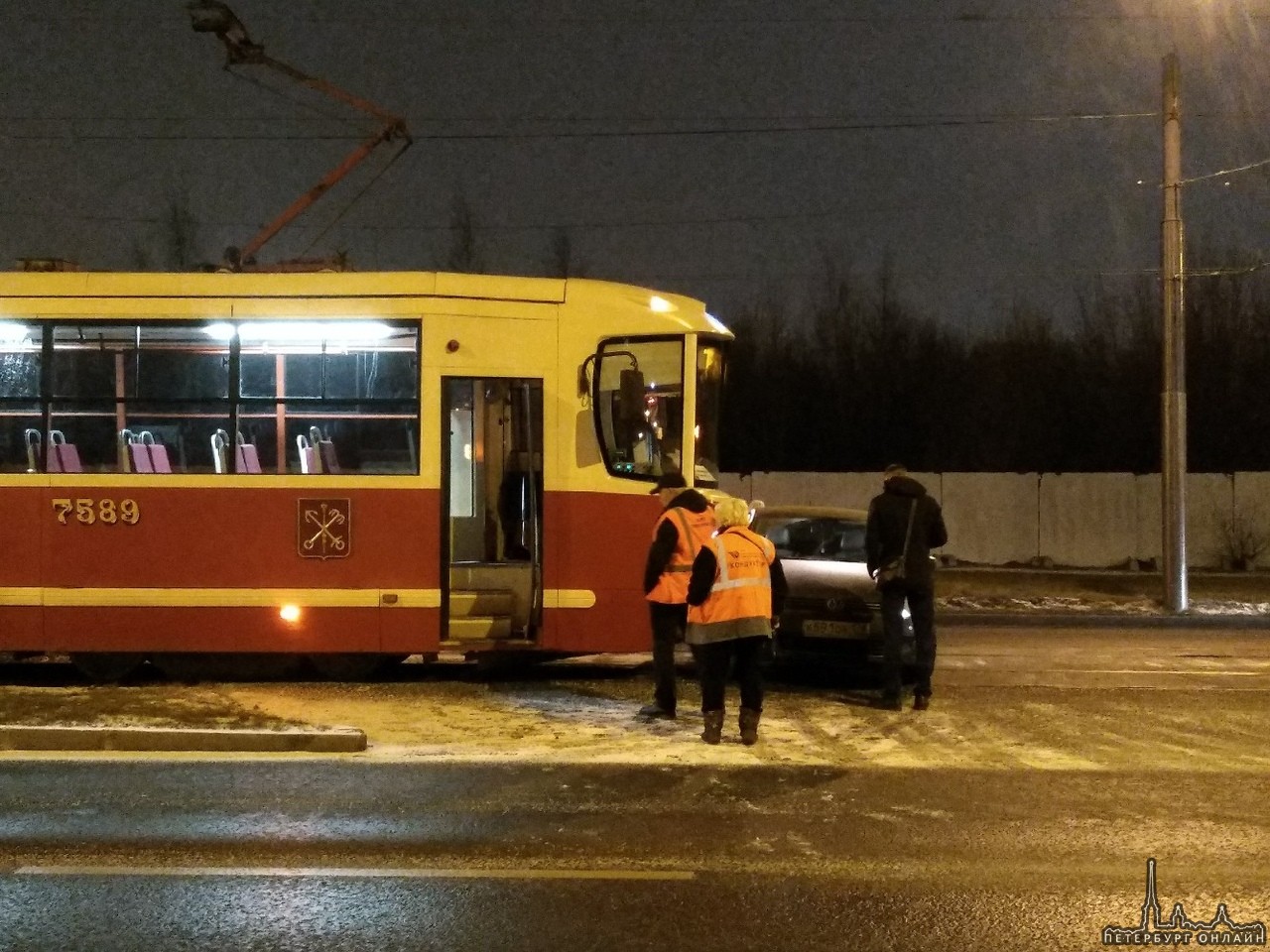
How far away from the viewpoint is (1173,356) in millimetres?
21578

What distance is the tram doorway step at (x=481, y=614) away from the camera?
11.4m

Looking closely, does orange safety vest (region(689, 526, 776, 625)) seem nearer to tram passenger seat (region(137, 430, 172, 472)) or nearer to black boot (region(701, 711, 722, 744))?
black boot (region(701, 711, 722, 744))

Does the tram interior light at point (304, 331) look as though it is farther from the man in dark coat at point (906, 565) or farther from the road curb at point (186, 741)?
the man in dark coat at point (906, 565)

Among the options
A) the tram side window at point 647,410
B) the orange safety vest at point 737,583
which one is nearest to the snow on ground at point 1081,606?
the tram side window at point 647,410

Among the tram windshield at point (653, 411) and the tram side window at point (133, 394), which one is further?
the tram windshield at point (653, 411)

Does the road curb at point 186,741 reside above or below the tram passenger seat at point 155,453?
below

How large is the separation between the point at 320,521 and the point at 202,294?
222cm

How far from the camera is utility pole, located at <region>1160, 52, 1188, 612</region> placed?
2123 centimetres

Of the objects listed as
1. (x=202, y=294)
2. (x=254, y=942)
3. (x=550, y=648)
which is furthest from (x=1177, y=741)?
(x=202, y=294)

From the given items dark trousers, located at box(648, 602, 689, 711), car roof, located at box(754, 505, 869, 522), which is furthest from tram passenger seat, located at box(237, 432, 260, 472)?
car roof, located at box(754, 505, 869, 522)

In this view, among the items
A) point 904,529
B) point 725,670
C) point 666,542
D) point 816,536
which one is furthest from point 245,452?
point 816,536

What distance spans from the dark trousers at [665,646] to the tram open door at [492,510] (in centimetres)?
151

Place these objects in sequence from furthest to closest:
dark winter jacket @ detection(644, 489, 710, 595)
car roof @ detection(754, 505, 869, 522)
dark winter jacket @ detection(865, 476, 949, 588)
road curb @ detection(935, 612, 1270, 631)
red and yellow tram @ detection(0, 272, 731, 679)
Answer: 1. road curb @ detection(935, 612, 1270, 631)
2. car roof @ detection(754, 505, 869, 522)
3. red and yellow tram @ detection(0, 272, 731, 679)
4. dark winter jacket @ detection(865, 476, 949, 588)
5. dark winter jacket @ detection(644, 489, 710, 595)

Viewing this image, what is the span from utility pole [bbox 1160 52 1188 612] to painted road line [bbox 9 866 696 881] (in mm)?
17238
